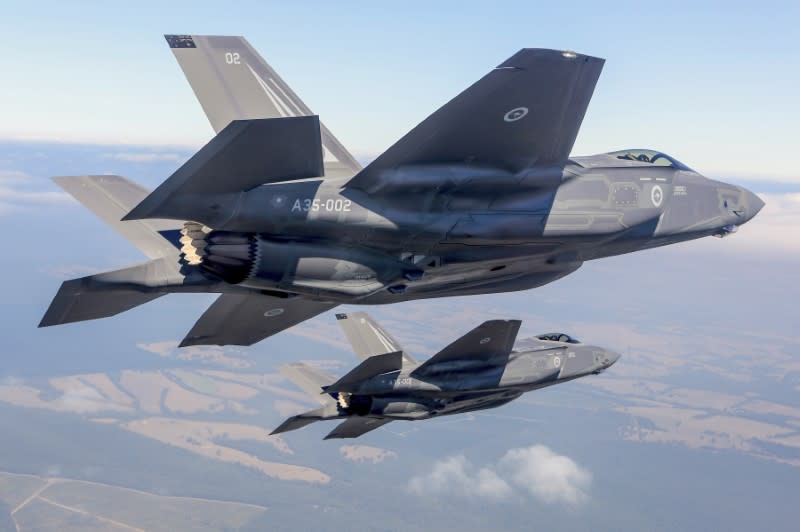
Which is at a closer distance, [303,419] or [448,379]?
[303,419]

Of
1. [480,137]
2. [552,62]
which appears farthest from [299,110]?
[552,62]

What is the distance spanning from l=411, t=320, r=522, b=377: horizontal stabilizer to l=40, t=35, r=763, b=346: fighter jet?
47.6 feet

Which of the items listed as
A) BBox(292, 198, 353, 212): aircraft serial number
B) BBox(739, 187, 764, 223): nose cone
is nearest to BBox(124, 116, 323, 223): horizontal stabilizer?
BBox(292, 198, 353, 212): aircraft serial number

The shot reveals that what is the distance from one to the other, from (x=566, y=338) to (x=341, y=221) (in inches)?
1011

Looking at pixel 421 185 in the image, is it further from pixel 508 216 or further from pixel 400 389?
pixel 400 389

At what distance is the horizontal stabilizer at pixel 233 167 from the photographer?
13.1 meters

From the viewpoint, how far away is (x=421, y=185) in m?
15.1

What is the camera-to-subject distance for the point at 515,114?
14.6m

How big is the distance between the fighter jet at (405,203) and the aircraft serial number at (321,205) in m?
0.04

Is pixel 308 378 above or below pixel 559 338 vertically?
below

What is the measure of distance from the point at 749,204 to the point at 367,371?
1974cm

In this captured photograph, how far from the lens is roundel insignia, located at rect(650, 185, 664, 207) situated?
17234mm

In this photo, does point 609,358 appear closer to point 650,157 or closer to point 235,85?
point 650,157

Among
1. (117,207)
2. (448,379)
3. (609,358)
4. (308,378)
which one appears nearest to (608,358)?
(609,358)
